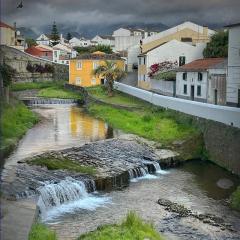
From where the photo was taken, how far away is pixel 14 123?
2361 cm

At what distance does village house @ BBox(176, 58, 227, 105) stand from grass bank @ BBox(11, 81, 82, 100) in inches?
488

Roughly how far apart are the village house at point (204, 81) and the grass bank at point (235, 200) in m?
11.1

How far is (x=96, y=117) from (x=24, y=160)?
43.0ft

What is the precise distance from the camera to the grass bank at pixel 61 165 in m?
16.1

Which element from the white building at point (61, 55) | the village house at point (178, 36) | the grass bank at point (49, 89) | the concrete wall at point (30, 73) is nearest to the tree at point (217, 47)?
the village house at point (178, 36)

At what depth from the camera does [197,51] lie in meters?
35.3

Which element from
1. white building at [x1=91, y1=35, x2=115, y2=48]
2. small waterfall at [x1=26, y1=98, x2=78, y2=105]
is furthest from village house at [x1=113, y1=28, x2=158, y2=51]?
small waterfall at [x1=26, y1=98, x2=78, y2=105]

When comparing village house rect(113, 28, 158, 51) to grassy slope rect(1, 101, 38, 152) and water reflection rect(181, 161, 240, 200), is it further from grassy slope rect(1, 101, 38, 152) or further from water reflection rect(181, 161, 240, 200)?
water reflection rect(181, 161, 240, 200)

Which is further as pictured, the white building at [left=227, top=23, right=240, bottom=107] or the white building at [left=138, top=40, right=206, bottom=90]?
the white building at [left=138, top=40, right=206, bottom=90]

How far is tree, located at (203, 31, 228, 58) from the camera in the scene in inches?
1325

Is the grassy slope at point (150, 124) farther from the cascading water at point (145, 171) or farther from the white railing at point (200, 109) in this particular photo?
the cascading water at point (145, 171)

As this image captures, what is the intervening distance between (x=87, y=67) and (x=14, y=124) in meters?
22.9

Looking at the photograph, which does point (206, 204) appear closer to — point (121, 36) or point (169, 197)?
point (169, 197)

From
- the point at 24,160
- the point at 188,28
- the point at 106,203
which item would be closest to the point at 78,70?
the point at 188,28
